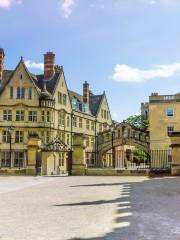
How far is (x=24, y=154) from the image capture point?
1970 inches

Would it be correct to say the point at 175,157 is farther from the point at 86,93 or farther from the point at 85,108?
the point at 86,93

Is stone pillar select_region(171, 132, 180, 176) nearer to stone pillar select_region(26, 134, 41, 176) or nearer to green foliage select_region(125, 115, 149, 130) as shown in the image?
stone pillar select_region(26, 134, 41, 176)

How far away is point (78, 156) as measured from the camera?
1163 inches

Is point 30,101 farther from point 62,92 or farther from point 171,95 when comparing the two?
point 171,95

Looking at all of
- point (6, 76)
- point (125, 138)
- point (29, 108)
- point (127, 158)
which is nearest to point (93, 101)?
point (125, 138)

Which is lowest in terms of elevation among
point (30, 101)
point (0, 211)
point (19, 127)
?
point (0, 211)

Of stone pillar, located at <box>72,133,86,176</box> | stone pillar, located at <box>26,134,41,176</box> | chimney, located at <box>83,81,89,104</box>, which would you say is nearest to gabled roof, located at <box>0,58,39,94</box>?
chimney, located at <box>83,81,89,104</box>

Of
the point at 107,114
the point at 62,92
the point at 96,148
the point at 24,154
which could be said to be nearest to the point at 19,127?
the point at 24,154

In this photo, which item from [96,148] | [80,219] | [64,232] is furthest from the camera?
[96,148]

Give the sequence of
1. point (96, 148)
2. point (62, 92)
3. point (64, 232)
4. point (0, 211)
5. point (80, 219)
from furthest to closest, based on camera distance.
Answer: point (96, 148) < point (62, 92) < point (0, 211) < point (80, 219) < point (64, 232)

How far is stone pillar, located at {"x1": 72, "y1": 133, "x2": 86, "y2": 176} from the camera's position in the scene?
29.6 meters

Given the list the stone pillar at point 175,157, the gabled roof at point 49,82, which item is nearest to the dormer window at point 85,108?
the gabled roof at point 49,82

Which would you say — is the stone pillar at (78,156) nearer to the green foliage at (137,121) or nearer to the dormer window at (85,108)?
→ the dormer window at (85,108)

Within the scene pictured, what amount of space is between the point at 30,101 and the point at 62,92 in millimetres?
6806
